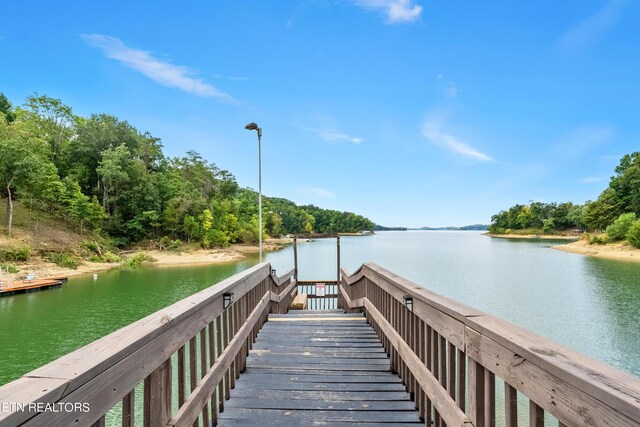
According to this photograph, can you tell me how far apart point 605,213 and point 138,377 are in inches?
2763

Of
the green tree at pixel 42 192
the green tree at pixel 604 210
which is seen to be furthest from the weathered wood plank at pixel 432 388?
the green tree at pixel 604 210

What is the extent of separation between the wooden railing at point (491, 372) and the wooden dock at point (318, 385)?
22 centimetres

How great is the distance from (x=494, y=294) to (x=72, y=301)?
21671 millimetres

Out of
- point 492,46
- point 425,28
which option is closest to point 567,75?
point 492,46

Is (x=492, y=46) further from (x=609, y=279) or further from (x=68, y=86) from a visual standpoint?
(x=68, y=86)

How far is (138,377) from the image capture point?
46.0 inches

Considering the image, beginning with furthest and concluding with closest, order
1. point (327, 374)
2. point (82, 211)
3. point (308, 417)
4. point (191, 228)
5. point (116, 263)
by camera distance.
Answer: point (191, 228)
point (82, 211)
point (116, 263)
point (327, 374)
point (308, 417)

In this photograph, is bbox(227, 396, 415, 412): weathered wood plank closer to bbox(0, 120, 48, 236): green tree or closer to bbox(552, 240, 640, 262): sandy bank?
bbox(0, 120, 48, 236): green tree

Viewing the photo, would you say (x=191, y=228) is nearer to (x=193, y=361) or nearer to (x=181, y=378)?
(x=193, y=361)

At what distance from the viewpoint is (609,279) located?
21.5 meters

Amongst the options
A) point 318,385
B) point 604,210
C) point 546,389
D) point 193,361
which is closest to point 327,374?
point 318,385

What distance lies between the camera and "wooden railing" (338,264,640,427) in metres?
0.78

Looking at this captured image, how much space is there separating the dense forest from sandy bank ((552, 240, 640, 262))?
47407 millimetres

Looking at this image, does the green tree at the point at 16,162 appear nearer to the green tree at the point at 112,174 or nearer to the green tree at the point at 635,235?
the green tree at the point at 112,174
